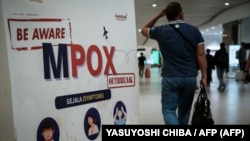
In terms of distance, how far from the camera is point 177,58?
136 inches

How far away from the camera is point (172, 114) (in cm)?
353

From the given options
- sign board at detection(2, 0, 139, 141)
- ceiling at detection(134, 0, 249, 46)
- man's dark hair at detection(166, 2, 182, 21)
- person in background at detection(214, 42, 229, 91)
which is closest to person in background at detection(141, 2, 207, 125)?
man's dark hair at detection(166, 2, 182, 21)

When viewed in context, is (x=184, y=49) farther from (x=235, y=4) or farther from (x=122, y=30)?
(x=235, y=4)

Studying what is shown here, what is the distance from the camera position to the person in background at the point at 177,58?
342 cm

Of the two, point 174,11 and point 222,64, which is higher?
point 174,11

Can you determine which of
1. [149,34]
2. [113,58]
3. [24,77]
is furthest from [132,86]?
[24,77]

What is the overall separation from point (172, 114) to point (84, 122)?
1065 millimetres

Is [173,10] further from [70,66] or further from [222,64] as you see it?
[222,64]

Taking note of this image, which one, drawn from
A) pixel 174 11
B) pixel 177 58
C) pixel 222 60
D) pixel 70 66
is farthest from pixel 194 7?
pixel 70 66

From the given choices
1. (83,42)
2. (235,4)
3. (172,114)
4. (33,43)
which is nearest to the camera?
(33,43)

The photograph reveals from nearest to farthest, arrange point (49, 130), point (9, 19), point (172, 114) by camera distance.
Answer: point (9, 19), point (49, 130), point (172, 114)

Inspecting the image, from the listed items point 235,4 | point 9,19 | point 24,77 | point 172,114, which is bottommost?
point 172,114

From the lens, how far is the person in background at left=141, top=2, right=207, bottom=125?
342 cm

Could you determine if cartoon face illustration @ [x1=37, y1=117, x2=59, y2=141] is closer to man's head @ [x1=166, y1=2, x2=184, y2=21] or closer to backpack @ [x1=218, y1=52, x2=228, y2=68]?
man's head @ [x1=166, y1=2, x2=184, y2=21]
